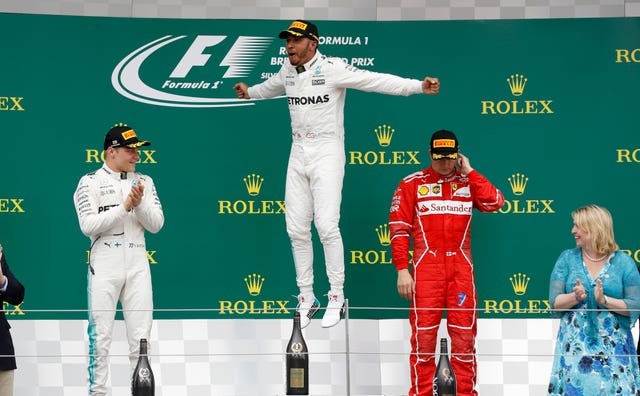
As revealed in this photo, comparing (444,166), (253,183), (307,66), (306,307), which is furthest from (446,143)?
(253,183)

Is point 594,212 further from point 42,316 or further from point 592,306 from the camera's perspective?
point 42,316

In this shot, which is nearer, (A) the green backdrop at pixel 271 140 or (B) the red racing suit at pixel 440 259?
(B) the red racing suit at pixel 440 259

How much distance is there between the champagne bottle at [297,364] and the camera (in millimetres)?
4512

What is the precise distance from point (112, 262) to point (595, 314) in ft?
6.74

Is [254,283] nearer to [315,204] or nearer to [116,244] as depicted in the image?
[315,204]

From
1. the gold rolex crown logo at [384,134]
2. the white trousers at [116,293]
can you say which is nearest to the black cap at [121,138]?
the white trousers at [116,293]

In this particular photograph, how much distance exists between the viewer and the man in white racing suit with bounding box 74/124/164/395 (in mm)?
4891

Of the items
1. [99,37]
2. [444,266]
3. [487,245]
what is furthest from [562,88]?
[99,37]

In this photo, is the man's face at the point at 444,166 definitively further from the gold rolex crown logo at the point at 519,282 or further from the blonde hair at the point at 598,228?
the gold rolex crown logo at the point at 519,282

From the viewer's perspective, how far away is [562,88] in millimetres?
6090

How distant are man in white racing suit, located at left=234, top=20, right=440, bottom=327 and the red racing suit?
0.32 meters

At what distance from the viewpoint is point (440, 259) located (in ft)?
17.2

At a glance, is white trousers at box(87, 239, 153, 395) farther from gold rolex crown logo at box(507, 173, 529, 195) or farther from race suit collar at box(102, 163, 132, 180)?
gold rolex crown logo at box(507, 173, 529, 195)

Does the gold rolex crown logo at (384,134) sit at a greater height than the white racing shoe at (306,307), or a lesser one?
greater
